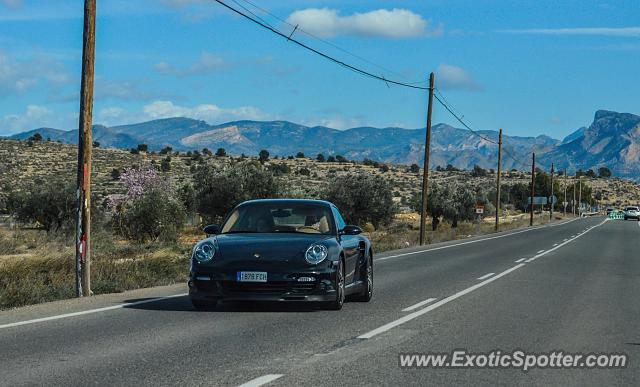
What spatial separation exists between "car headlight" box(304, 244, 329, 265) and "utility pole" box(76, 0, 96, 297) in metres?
4.53

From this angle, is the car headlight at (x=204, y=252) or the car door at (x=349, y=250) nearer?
the car headlight at (x=204, y=252)

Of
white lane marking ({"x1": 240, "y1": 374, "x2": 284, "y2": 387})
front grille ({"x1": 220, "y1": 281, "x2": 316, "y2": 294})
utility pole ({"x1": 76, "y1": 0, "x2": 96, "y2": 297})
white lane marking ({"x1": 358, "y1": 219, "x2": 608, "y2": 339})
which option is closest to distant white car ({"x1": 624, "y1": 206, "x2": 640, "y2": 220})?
white lane marking ({"x1": 358, "y1": 219, "x2": 608, "y2": 339})

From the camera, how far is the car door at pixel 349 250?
13.2m

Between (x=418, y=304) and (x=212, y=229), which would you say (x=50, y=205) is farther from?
(x=418, y=304)

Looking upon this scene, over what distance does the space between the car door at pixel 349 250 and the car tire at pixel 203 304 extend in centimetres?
189

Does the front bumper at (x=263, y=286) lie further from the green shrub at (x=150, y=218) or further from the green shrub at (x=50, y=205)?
the green shrub at (x=50, y=205)

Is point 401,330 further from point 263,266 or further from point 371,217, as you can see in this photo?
point 371,217

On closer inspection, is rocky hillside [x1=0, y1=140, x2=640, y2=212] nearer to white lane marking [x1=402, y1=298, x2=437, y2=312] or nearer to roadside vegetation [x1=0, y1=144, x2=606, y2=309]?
roadside vegetation [x1=0, y1=144, x2=606, y2=309]

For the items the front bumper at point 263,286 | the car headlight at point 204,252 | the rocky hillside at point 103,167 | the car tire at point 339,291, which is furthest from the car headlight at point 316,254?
the rocky hillside at point 103,167

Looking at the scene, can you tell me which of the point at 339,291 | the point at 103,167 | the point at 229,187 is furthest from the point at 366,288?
the point at 103,167

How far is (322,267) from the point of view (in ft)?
40.0

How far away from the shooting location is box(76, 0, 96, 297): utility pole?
15093 millimetres

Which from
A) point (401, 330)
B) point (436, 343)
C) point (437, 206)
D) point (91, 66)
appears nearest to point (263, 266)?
point (401, 330)

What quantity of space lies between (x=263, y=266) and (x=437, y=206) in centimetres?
6078
